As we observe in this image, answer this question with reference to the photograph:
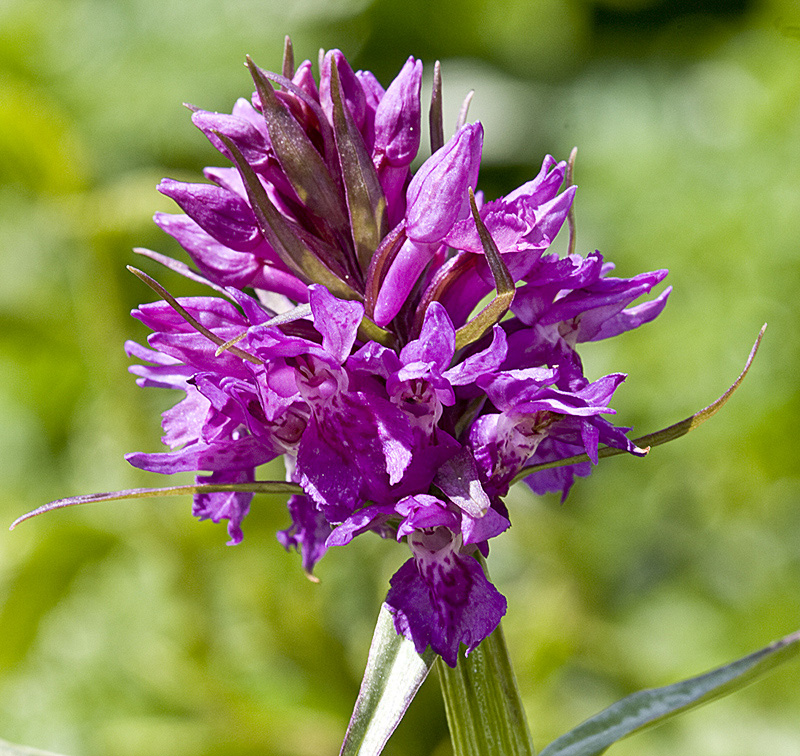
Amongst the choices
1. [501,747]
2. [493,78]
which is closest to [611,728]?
[501,747]

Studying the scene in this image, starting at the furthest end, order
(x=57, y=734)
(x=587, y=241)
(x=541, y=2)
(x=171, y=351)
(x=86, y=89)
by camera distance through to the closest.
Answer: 1. (x=541, y=2)
2. (x=86, y=89)
3. (x=587, y=241)
4. (x=57, y=734)
5. (x=171, y=351)

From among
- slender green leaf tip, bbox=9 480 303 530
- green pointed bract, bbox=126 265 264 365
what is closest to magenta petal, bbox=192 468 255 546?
slender green leaf tip, bbox=9 480 303 530

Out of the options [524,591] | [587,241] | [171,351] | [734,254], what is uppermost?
[587,241]

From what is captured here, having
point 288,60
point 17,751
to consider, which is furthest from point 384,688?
point 288,60

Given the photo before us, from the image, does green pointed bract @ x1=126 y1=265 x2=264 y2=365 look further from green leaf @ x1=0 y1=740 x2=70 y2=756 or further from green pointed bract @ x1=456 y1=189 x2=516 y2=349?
green leaf @ x1=0 y1=740 x2=70 y2=756

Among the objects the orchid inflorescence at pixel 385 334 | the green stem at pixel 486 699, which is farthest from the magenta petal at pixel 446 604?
the green stem at pixel 486 699

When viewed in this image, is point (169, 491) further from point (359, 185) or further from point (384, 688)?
point (359, 185)

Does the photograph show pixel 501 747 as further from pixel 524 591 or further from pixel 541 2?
pixel 541 2
